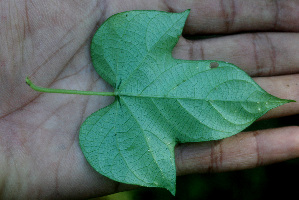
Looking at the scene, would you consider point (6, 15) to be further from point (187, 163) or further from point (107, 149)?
point (187, 163)

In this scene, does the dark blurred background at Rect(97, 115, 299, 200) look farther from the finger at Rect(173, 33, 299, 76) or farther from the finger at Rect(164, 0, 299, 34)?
the finger at Rect(164, 0, 299, 34)

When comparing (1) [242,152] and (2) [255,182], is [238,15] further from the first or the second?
(2) [255,182]

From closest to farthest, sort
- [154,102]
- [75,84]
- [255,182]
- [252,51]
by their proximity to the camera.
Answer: [154,102], [75,84], [252,51], [255,182]

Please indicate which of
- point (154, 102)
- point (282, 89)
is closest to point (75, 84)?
point (154, 102)

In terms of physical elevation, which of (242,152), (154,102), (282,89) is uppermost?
(154,102)

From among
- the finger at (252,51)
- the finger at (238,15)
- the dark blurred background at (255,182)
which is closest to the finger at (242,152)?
the finger at (252,51)

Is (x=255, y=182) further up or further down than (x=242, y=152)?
further down

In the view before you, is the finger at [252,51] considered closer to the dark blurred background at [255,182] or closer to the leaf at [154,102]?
the leaf at [154,102]
